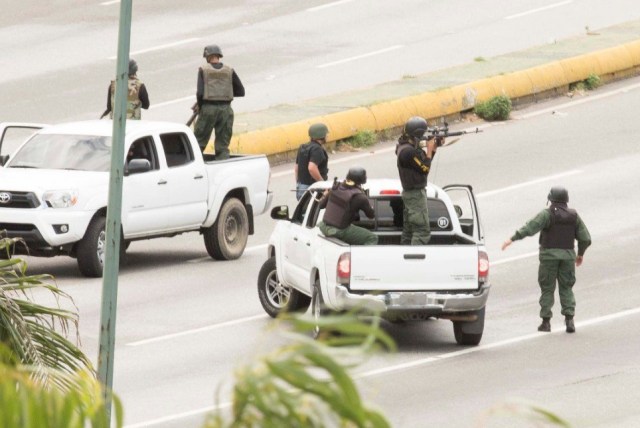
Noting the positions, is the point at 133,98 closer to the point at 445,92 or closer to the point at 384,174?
the point at 384,174

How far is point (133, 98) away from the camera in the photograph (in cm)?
2291

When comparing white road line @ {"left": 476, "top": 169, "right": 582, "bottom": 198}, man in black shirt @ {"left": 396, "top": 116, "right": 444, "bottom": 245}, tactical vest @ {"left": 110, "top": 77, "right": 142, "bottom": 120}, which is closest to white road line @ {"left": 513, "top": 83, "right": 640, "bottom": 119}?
white road line @ {"left": 476, "top": 169, "right": 582, "bottom": 198}

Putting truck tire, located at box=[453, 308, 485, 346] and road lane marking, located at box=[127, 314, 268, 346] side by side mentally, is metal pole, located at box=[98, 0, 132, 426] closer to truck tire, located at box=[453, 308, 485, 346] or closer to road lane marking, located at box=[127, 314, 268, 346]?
road lane marking, located at box=[127, 314, 268, 346]

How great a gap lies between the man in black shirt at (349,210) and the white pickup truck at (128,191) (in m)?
4.02

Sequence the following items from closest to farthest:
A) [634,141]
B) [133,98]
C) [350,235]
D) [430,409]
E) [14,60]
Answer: [430,409] < [350,235] < [133,98] < [634,141] < [14,60]

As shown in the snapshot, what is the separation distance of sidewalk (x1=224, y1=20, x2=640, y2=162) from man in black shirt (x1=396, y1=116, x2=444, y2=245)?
8.24 metres

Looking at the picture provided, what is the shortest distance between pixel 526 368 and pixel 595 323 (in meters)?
2.19

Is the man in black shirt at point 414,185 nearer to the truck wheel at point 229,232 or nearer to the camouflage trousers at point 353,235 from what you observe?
the camouflage trousers at point 353,235

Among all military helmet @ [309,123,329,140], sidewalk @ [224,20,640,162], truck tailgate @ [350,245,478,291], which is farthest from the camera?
sidewalk @ [224,20,640,162]

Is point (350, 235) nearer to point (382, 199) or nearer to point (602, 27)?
point (382, 199)

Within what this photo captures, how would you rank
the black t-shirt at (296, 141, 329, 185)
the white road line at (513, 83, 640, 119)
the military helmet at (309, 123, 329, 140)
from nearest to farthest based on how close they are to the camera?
the military helmet at (309, 123, 329, 140)
the black t-shirt at (296, 141, 329, 185)
the white road line at (513, 83, 640, 119)

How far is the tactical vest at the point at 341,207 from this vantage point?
15898mm

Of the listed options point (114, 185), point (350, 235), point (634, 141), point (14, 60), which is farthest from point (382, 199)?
point (14, 60)

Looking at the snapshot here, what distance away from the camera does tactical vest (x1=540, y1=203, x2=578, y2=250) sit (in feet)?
53.9
